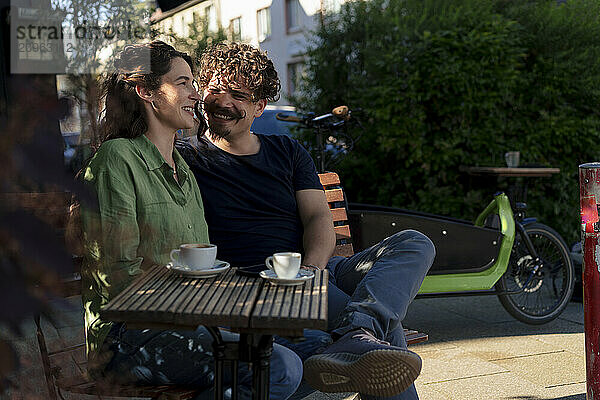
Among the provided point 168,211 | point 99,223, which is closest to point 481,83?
point 168,211

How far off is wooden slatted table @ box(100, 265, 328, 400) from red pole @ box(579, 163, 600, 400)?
1204mm

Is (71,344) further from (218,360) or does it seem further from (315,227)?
(315,227)

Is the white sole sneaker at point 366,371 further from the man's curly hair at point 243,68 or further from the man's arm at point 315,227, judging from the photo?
the man's curly hair at point 243,68

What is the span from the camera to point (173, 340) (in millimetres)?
1979

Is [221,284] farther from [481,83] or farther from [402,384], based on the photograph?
[481,83]

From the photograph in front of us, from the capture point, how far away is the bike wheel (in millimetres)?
4734

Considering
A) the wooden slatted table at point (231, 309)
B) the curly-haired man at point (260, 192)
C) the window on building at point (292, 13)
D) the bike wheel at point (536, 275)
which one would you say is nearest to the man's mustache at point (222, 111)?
the curly-haired man at point (260, 192)

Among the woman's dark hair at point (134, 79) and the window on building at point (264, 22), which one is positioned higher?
the window on building at point (264, 22)

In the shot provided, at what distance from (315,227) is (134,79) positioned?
1006mm

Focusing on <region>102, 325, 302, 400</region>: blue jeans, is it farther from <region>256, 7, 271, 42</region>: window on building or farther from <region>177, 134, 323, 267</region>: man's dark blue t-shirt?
<region>256, 7, 271, 42</region>: window on building

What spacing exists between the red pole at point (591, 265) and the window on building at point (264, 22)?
27.1m

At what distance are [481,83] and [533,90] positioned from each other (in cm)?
74

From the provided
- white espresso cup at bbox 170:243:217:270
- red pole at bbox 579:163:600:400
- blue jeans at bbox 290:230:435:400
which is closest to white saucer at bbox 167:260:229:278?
white espresso cup at bbox 170:243:217:270

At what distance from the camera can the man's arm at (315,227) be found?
291cm
